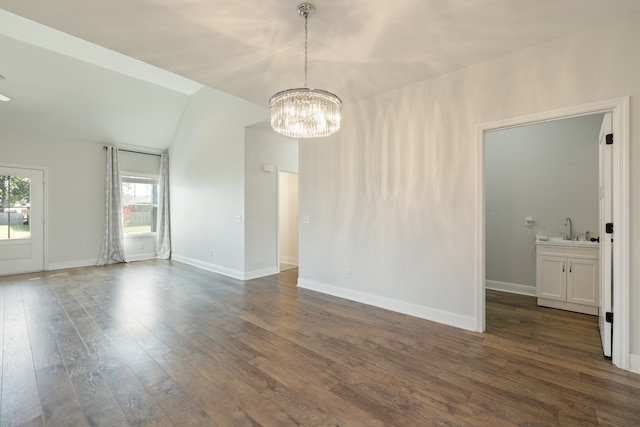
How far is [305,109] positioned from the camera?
2.22 meters

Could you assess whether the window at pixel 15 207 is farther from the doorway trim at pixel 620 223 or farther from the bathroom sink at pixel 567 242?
the bathroom sink at pixel 567 242

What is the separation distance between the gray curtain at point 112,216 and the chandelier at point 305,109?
6018 mm

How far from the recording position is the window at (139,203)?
22.8 ft

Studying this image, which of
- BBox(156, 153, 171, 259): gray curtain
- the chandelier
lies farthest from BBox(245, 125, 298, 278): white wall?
BBox(156, 153, 171, 259): gray curtain

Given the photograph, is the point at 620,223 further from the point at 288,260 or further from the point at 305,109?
the point at 288,260

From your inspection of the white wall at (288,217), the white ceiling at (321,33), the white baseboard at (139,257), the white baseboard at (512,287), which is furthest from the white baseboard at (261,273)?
the white baseboard at (139,257)

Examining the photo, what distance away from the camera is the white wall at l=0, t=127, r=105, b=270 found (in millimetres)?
5578

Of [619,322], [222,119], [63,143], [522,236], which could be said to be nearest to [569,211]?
[522,236]

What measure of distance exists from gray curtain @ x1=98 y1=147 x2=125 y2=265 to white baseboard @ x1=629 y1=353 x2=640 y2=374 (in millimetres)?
8444

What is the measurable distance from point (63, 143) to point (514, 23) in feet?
26.3

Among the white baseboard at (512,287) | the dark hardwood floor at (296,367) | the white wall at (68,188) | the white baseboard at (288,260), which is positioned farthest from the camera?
the white baseboard at (288,260)

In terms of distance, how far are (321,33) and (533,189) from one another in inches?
147

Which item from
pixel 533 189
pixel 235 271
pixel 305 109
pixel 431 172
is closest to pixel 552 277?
pixel 533 189

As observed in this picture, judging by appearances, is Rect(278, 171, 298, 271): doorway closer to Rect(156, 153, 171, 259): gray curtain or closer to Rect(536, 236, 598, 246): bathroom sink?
Rect(156, 153, 171, 259): gray curtain
